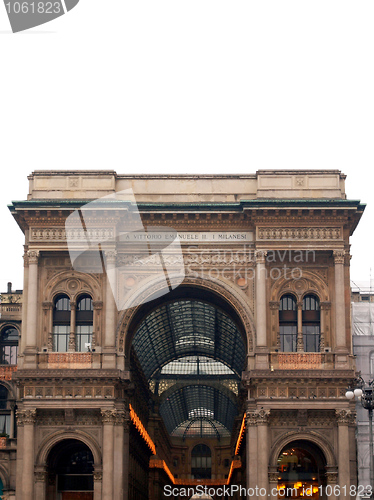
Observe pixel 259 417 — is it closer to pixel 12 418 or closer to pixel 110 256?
pixel 110 256

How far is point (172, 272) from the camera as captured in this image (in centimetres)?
6072

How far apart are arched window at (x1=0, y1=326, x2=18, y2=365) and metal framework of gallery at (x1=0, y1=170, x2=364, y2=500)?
551 inches

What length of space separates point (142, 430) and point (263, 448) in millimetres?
35189

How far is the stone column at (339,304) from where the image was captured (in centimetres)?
5825

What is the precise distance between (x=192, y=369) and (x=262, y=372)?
7212 centimetres

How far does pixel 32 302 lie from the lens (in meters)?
59.5

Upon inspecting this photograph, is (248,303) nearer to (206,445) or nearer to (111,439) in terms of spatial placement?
(111,439)

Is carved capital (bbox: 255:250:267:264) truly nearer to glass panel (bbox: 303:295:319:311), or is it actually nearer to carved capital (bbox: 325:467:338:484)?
glass panel (bbox: 303:295:319:311)

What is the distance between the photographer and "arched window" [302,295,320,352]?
2370 inches

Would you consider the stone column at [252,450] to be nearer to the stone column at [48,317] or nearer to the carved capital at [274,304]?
the carved capital at [274,304]

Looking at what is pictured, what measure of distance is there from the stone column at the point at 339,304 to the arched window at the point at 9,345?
2922 cm

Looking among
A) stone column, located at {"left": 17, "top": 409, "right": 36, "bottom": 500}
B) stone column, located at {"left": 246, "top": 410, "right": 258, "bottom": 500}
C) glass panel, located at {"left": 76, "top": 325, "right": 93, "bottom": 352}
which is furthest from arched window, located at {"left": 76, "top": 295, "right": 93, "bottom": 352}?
stone column, located at {"left": 246, "top": 410, "right": 258, "bottom": 500}

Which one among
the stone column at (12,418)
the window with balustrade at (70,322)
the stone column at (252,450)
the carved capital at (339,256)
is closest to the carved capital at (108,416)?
the window with balustrade at (70,322)

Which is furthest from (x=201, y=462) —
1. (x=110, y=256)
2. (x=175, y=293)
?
(x=110, y=256)
